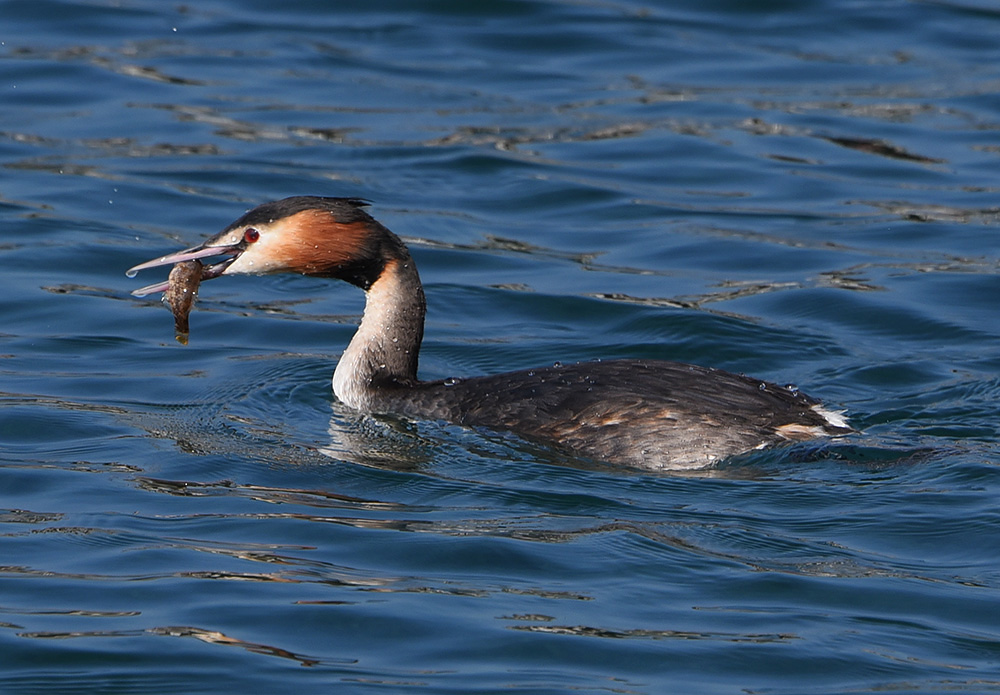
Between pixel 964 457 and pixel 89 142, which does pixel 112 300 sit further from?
pixel 964 457

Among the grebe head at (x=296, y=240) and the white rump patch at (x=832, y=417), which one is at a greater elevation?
the grebe head at (x=296, y=240)

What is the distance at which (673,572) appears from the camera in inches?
244

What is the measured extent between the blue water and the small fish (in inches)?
22.3

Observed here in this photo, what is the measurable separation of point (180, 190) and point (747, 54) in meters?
6.42

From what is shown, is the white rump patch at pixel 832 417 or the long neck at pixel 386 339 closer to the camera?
the white rump patch at pixel 832 417

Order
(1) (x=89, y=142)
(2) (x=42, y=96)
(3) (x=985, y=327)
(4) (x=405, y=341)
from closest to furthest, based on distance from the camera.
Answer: (4) (x=405, y=341) → (3) (x=985, y=327) → (1) (x=89, y=142) → (2) (x=42, y=96)

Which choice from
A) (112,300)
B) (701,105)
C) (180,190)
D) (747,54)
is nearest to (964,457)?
(112,300)

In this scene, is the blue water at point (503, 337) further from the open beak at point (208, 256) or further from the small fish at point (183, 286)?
the open beak at point (208, 256)

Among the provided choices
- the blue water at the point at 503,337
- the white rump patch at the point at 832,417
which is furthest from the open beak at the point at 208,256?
the white rump patch at the point at 832,417

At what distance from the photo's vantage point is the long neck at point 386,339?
8.45 metres

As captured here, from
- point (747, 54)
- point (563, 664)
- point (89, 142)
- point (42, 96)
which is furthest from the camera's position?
point (747, 54)

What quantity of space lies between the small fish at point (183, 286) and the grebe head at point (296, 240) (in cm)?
6

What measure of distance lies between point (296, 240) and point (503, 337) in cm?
220

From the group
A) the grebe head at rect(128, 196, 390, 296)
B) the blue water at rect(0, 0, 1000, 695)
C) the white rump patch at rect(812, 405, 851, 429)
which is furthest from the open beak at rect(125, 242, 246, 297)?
the white rump patch at rect(812, 405, 851, 429)
